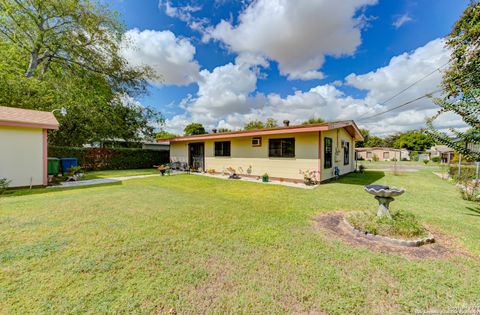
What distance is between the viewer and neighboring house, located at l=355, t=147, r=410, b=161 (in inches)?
1501

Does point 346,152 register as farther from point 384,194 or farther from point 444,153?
point 444,153

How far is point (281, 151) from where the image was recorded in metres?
9.57

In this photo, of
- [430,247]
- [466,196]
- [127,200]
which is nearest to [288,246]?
[430,247]

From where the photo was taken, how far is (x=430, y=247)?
297cm

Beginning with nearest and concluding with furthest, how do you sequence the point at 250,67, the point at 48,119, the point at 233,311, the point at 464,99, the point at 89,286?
1. the point at 233,311
2. the point at 89,286
3. the point at 464,99
4. the point at 48,119
5. the point at 250,67

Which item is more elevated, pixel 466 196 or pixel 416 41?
pixel 416 41

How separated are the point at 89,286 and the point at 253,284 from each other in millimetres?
1705

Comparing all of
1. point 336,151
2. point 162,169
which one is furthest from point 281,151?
point 162,169

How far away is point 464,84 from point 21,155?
1657 centimetres

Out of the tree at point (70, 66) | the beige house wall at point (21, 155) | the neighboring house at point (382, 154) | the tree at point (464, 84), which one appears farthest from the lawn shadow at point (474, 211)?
the neighboring house at point (382, 154)

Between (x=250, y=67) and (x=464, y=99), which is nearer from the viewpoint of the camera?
(x=464, y=99)

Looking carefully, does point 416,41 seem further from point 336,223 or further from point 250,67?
point 336,223

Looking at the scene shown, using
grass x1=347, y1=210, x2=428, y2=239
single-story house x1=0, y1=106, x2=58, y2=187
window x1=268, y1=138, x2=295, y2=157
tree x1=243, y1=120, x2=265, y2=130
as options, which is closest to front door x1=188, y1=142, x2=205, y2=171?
window x1=268, y1=138, x2=295, y2=157

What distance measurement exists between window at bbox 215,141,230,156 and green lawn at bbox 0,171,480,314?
7.55 meters
